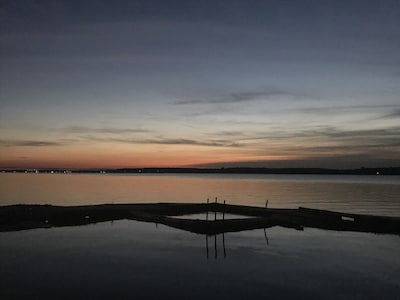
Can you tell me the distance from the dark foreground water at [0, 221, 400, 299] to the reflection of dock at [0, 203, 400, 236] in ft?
2.96

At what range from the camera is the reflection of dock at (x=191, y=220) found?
3084 cm

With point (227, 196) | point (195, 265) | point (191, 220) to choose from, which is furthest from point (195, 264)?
point (227, 196)

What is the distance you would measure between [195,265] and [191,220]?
866 centimetres

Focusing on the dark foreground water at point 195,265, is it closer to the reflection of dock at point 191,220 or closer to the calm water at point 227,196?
the reflection of dock at point 191,220

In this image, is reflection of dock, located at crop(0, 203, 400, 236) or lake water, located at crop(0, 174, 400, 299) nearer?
lake water, located at crop(0, 174, 400, 299)

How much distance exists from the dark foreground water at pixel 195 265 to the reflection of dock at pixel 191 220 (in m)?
0.90

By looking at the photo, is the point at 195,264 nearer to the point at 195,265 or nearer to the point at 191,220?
the point at 195,265

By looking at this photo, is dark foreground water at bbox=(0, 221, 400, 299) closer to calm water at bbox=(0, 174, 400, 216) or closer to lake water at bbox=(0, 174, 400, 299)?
lake water at bbox=(0, 174, 400, 299)

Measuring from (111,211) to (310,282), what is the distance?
83.7ft

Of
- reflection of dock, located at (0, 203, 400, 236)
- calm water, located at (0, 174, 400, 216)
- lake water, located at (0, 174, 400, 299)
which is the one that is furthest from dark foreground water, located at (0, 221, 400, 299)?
calm water, located at (0, 174, 400, 216)

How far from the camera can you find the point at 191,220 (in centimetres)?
3067

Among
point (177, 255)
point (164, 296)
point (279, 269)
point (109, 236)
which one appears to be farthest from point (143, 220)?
point (164, 296)

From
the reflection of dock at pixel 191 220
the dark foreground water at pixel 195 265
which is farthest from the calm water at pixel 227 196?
the dark foreground water at pixel 195 265

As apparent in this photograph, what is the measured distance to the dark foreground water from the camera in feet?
56.7
